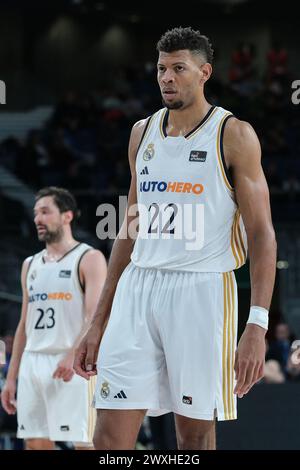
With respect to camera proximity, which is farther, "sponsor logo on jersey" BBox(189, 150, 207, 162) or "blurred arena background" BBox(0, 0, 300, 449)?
"blurred arena background" BBox(0, 0, 300, 449)

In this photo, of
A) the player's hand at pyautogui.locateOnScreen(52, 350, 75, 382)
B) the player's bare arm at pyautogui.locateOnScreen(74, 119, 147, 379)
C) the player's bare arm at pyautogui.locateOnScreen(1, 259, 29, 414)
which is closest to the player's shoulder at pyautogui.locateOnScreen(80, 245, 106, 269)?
the player's bare arm at pyautogui.locateOnScreen(1, 259, 29, 414)

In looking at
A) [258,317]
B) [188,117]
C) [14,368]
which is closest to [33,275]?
[14,368]

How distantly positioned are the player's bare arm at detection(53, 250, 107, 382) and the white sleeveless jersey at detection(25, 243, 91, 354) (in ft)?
0.22

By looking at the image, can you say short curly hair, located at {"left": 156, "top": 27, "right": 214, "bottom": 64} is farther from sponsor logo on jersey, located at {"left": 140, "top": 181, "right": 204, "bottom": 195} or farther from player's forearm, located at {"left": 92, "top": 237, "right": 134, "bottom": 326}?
player's forearm, located at {"left": 92, "top": 237, "right": 134, "bottom": 326}

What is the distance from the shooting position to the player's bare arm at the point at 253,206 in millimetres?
4188

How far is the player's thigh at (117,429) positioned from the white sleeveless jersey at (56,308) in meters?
2.91

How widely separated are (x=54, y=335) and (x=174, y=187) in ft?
9.95

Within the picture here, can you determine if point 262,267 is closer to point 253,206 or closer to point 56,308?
point 253,206

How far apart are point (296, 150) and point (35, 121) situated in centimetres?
657

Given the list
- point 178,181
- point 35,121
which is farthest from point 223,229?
point 35,121

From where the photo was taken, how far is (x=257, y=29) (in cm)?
2536

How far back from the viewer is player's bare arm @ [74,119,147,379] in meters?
4.48

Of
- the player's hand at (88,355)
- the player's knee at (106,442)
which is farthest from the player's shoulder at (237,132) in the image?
the player's knee at (106,442)
